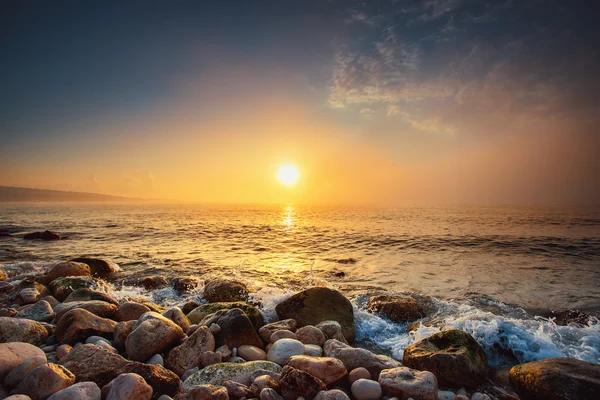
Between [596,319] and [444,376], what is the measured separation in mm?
6651

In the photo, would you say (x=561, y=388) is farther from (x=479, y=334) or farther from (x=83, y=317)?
(x=83, y=317)

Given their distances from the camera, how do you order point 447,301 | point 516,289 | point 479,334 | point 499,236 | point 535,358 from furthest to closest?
point 499,236, point 516,289, point 447,301, point 479,334, point 535,358

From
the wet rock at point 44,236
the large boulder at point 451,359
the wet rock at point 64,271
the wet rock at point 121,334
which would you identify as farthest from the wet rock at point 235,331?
the wet rock at point 44,236

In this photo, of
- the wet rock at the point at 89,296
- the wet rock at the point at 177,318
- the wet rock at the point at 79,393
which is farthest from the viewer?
the wet rock at the point at 89,296

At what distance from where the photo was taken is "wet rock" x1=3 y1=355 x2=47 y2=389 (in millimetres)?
3850

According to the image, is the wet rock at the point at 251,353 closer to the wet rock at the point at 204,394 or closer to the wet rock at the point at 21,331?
the wet rock at the point at 204,394

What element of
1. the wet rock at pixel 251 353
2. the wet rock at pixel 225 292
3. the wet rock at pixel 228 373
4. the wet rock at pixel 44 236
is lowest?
the wet rock at pixel 44 236

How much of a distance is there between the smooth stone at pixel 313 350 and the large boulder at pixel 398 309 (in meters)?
3.28

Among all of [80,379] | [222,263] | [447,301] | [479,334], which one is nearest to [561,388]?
[479,334]

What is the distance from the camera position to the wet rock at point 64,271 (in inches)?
420

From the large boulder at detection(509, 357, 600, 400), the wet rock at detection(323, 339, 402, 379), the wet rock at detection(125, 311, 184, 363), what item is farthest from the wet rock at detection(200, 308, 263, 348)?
the large boulder at detection(509, 357, 600, 400)

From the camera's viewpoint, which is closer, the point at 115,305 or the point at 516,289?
the point at 115,305

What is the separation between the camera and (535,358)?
596 cm

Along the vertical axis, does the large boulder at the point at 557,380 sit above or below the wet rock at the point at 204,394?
below
